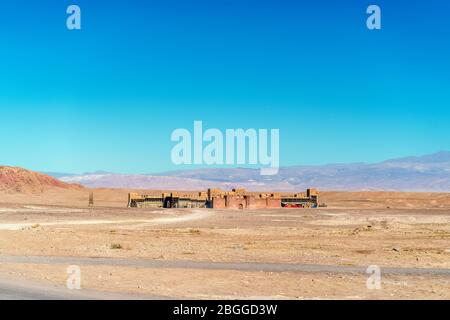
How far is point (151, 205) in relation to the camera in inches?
4008

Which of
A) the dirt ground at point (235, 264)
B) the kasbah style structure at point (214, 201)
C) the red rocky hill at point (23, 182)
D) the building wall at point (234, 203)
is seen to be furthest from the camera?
the red rocky hill at point (23, 182)

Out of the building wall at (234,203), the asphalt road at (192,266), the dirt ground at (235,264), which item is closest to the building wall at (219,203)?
A: the building wall at (234,203)

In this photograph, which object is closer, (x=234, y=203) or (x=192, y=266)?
(x=192, y=266)

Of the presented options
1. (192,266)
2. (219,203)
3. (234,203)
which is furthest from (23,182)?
(192,266)

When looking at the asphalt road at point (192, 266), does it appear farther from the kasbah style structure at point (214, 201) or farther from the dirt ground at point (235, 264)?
the kasbah style structure at point (214, 201)

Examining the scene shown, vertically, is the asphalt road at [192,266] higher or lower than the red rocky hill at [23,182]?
lower

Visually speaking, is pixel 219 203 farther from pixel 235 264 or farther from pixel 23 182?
pixel 235 264

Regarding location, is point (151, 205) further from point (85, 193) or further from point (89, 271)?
point (89, 271)

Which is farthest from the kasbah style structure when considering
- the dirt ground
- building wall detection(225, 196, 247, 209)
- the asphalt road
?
the asphalt road

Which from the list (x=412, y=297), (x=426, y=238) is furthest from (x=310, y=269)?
(x=426, y=238)

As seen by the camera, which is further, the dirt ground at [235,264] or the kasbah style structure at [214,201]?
the kasbah style structure at [214,201]
